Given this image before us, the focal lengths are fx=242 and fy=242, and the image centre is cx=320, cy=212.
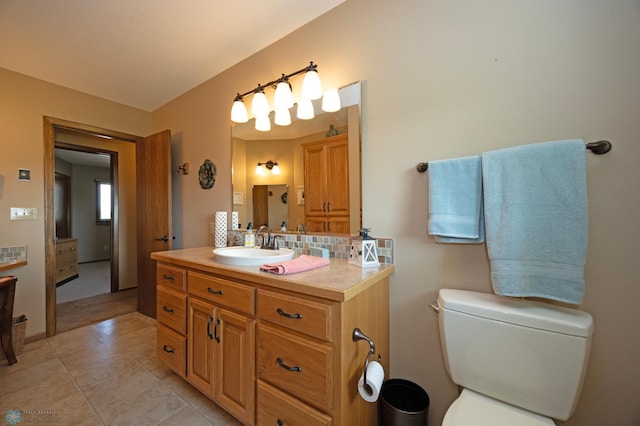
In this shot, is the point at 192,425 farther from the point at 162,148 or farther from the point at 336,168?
the point at 162,148

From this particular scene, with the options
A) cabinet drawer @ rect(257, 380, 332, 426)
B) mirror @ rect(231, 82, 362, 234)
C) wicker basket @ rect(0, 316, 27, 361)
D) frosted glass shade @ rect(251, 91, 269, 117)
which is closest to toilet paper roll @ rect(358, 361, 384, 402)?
cabinet drawer @ rect(257, 380, 332, 426)

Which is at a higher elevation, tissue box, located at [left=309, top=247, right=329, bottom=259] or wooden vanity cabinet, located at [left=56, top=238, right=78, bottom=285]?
tissue box, located at [left=309, top=247, right=329, bottom=259]

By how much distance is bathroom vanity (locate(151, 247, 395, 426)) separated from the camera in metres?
0.91

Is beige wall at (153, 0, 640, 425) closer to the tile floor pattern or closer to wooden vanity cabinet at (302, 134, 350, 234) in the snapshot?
wooden vanity cabinet at (302, 134, 350, 234)

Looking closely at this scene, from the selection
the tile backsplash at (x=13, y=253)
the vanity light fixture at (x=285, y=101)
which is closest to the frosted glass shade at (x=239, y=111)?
the vanity light fixture at (x=285, y=101)

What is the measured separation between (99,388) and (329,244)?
1.78 meters

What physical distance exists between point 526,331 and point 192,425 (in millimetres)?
1657

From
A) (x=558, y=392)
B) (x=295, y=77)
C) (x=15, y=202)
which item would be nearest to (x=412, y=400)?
(x=558, y=392)

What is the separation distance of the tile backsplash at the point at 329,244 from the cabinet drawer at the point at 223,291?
55cm

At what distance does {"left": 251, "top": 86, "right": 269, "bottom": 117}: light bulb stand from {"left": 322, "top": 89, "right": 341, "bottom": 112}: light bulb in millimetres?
522

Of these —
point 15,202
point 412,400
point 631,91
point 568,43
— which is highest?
point 568,43

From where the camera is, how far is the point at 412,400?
4.07 feet

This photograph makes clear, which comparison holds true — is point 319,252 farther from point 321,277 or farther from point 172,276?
point 172,276

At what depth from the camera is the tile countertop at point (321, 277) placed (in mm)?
901
